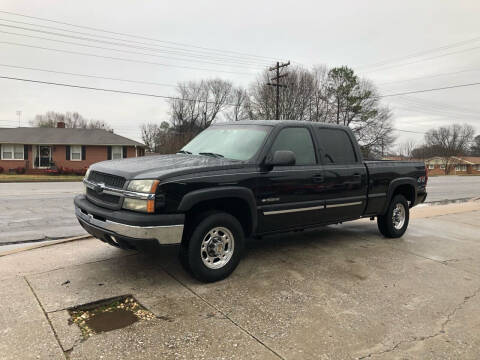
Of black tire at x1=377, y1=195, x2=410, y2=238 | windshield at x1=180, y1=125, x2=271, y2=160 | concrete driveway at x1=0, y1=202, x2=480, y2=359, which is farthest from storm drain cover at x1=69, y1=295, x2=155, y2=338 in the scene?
black tire at x1=377, y1=195, x2=410, y2=238

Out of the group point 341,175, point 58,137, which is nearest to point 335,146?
point 341,175

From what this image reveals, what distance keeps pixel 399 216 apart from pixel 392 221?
1.04ft

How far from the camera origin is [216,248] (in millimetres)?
4406

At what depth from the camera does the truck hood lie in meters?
3.98

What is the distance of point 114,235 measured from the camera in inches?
155

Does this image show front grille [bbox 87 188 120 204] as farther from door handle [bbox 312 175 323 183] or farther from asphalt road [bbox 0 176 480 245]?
asphalt road [bbox 0 176 480 245]

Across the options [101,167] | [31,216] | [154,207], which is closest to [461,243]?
[154,207]

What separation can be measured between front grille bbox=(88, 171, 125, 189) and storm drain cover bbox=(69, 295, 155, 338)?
46.6 inches

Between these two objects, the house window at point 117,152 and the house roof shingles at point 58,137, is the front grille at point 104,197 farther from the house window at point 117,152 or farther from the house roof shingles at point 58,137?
the house window at point 117,152

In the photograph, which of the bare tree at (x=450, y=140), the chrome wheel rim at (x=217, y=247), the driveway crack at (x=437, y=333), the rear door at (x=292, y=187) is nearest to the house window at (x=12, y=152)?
the rear door at (x=292, y=187)

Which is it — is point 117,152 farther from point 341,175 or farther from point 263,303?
point 263,303

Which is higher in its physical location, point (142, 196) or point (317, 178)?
point (317, 178)

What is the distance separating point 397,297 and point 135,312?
9.07 feet

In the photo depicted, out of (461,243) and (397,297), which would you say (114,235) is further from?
(461,243)
